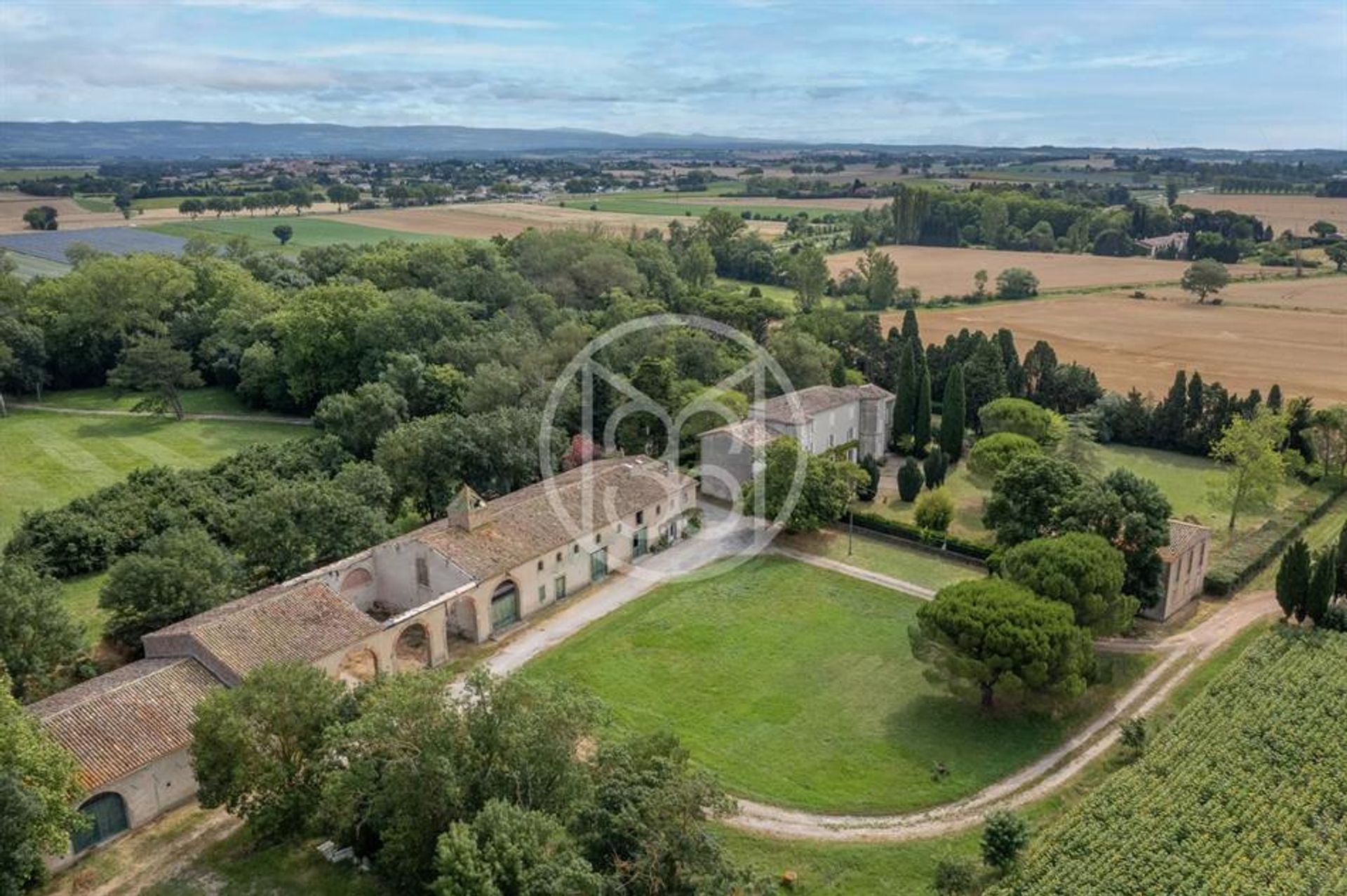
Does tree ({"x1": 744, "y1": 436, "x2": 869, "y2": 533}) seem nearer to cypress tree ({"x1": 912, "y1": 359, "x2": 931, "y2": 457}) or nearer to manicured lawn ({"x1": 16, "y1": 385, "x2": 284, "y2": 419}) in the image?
cypress tree ({"x1": 912, "y1": 359, "x2": 931, "y2": 457})

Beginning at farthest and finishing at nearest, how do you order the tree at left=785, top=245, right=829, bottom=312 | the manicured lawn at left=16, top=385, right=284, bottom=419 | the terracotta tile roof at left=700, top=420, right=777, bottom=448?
the tree at left=785, top=245, right=829, bottom=312, the manicured lawn at left=16, top=385, right=284, bottom=419, the terracotta tile roof at left=700, top=420, right=777, bottom=448

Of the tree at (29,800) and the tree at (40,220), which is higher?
the tree at (40,220)

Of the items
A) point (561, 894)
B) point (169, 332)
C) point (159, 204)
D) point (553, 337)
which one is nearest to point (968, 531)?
point (553, 337)

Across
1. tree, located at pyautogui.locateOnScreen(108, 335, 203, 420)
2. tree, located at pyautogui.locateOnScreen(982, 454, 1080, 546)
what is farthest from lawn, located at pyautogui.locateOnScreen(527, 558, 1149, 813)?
tree, located at pyautogui.locateOnScreen(108, 335, 203, 420)

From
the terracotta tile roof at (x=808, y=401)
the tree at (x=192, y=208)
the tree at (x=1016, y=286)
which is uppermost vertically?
the tree at (x=192, y=208)

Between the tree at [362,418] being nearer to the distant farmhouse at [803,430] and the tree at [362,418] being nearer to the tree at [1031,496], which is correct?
the distant farmhouse at [803,430]

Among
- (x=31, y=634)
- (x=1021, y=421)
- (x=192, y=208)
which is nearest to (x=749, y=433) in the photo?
(x=1021, y=421)

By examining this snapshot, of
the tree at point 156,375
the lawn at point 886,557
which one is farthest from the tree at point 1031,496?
the tree at point 156,375
